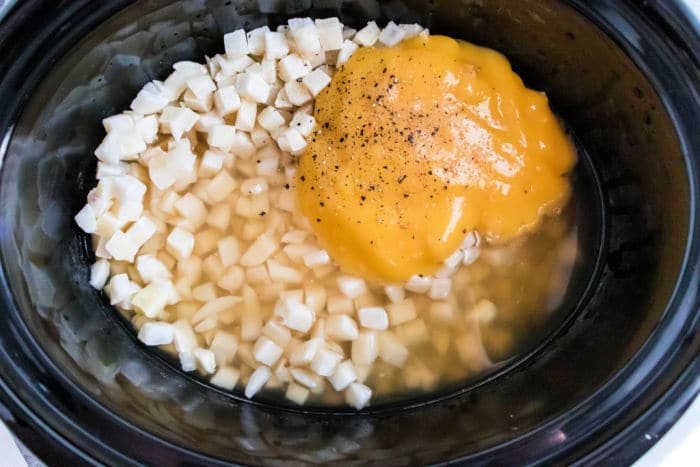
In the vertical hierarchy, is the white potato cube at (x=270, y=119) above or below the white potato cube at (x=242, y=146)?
above

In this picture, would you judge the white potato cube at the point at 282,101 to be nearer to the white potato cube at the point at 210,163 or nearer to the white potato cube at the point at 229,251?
the white potato cube at the point at 210,163

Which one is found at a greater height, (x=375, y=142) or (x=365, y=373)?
(x=375, y=142)

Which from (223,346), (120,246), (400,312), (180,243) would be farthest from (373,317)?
(120,246)

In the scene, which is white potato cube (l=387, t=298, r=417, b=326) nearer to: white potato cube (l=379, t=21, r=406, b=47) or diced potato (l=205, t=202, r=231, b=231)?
diced potato (l=205, t=202, r=231, b=231)

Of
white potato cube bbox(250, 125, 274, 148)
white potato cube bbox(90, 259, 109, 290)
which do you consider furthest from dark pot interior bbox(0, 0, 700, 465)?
white potato cube bbox(250, 125, 274, 148)

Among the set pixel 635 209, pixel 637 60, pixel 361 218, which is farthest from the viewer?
pixel 635 209

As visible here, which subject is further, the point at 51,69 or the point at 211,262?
Result: the point at 211,262

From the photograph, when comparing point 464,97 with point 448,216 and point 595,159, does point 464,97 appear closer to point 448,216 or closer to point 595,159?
point 448,216

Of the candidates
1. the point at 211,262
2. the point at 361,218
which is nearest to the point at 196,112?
the point at 211,262

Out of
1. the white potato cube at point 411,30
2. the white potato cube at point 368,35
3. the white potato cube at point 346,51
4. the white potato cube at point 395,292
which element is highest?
the white potato cube at point 411,30

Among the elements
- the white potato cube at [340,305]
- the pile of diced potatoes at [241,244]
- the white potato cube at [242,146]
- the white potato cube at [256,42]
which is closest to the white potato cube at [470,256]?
the pile of diced potatoes at [241,244]
